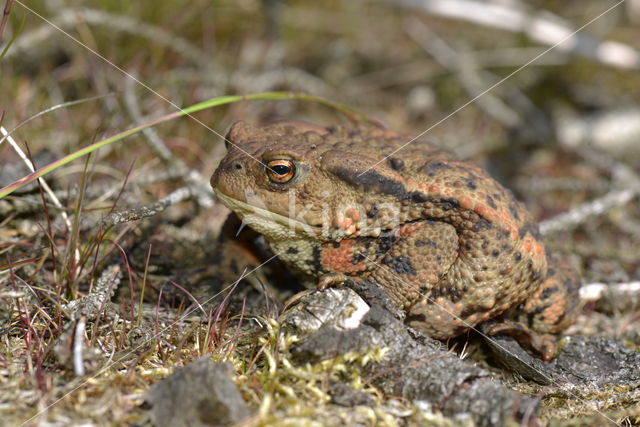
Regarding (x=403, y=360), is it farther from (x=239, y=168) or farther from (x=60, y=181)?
(x=60, y=181)

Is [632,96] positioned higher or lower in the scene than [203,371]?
lower

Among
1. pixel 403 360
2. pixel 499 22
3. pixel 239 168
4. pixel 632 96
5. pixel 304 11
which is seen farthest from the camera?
pixel 304 11

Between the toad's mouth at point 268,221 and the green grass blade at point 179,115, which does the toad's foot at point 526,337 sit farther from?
the green grass blade at point 179,115

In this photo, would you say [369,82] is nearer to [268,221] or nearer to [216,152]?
[216,152]

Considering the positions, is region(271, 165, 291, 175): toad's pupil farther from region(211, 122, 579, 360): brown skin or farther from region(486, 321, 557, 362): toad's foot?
region(486, 321, 557, 362): toad's foot

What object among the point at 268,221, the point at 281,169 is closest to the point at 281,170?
the point at 281,169

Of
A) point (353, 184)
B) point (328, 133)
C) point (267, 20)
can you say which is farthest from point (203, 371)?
point (267, 20)
